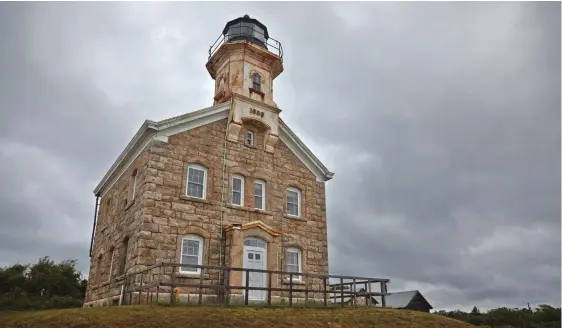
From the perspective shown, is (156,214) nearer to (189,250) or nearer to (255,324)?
(189,250)

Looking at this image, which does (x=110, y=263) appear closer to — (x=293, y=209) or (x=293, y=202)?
(x=293, y=209)

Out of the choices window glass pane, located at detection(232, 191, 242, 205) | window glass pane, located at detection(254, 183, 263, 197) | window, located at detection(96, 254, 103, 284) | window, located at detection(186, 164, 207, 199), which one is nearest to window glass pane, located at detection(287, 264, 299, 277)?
window glass pane, located at detection(254, 183, 263, 197)

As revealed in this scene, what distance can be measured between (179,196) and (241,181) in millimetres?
2985

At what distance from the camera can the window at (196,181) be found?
56.7ft

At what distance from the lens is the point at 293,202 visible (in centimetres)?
2014

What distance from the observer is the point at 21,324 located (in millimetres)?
10023

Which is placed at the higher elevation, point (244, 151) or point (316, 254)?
point (244, 151)

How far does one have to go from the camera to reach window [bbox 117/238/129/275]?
17.3 meters

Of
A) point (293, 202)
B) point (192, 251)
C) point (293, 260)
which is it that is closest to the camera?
point (192, 251)

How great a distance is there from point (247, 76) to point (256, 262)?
878cm

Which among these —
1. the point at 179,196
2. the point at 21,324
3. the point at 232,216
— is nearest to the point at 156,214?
the point at 179,196

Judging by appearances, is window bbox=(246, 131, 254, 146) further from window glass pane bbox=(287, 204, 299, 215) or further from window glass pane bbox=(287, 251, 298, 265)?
window glass pane bbox=(287, 251, 298, 265)

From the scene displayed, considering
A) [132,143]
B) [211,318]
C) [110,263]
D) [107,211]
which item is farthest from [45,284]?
[211,318]

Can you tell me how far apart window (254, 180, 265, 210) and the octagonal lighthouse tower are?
1.76 metres
